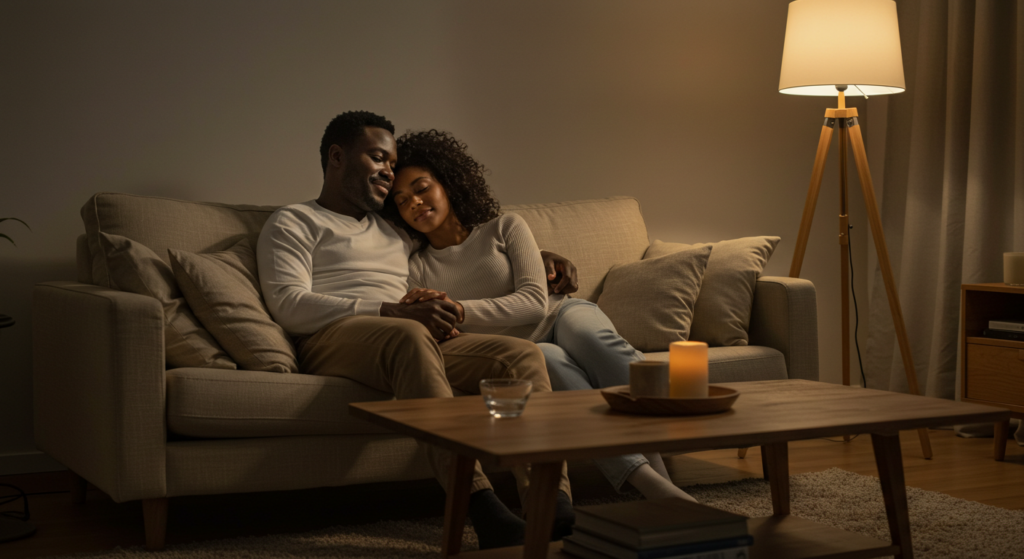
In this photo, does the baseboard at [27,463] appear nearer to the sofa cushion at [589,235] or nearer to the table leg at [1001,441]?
the sofa cushion at [589,235]

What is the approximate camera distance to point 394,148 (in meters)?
2.81

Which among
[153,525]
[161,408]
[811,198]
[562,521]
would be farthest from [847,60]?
[153,525]

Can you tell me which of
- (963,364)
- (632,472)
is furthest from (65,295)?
(963,364)

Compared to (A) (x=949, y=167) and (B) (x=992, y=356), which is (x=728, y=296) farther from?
(A) (x=949, y=167)

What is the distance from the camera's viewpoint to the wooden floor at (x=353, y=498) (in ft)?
7.38

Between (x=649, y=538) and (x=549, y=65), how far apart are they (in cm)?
246

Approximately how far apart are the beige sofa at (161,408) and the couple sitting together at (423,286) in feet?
0.53

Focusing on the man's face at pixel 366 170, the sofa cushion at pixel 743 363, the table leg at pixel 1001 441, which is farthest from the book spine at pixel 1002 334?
the man's face at pixel 366 170

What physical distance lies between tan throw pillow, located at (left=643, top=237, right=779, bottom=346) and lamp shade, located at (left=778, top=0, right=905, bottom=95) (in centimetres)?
64

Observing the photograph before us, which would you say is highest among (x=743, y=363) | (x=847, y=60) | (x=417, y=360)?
(x=847, y=60)

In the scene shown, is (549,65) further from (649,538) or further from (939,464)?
(649,538)

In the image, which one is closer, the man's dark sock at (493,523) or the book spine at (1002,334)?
the man's dark sock at (493,523)

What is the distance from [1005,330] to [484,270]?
175cm

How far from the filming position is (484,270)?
8.83ft
